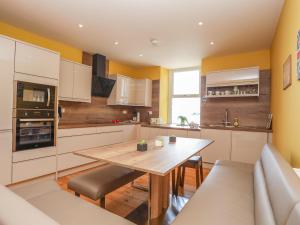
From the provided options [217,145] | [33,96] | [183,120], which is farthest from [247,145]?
[33,96]

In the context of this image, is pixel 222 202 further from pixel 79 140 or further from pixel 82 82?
pixel 82 82

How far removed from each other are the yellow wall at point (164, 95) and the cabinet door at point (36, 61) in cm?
284

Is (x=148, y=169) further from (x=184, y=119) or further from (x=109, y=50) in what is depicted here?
(x=184, y=119)

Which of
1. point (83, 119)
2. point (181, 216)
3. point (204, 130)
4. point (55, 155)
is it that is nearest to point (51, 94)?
point (55, 155)

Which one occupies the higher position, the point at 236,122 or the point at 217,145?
the point at 236,122

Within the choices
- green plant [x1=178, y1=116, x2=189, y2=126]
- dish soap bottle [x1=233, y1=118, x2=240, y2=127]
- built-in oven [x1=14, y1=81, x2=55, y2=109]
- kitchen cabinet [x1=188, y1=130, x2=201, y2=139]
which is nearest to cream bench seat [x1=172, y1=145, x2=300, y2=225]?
Answer: kitchen cabinet [x1=188, y1=130, x2=201, y2=139]

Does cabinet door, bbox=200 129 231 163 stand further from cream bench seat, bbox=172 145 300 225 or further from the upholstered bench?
the upholstered bench

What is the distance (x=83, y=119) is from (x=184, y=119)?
2472 millimetres

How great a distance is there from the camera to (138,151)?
75.0 inches

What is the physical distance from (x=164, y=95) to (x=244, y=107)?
2157 millimetres

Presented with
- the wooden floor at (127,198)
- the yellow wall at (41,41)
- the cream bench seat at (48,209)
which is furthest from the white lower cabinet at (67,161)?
the yellow wall at (41,41)

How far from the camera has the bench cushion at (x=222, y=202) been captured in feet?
3.87

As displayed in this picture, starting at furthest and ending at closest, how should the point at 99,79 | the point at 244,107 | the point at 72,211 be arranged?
the point at 99,79 → the point at 244,107 → the point at 72,211

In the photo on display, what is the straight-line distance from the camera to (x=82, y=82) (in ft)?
12.4
